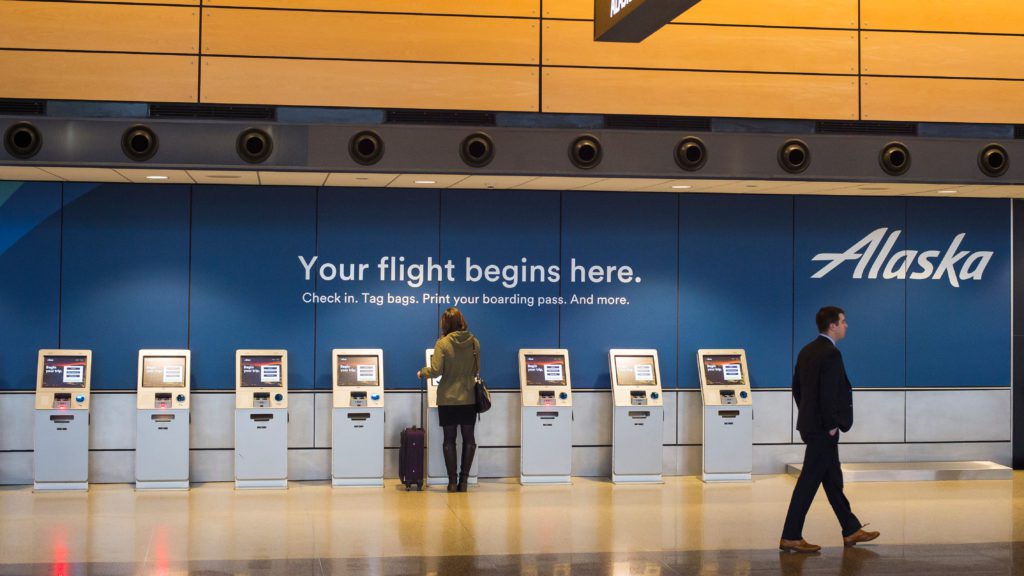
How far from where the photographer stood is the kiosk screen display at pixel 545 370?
9898mm

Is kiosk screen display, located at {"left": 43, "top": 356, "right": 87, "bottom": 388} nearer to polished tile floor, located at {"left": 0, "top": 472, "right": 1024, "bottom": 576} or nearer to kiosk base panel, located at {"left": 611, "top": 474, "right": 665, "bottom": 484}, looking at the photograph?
polished tile floor, located at {"left": 0, "top": 472, "right": 1024, "bottom": 576}

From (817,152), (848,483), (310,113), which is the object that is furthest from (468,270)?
(848,483)

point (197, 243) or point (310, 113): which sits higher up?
point (310, 113)

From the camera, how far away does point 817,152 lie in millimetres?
9281

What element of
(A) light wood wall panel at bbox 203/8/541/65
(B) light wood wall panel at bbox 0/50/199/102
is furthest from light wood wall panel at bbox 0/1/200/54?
(A) light wood wall panel at bbox 203/8/541/65

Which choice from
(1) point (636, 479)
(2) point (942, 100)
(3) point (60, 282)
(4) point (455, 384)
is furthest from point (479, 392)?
(2) point (942, 100)

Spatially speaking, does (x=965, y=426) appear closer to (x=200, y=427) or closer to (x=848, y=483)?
(x=848, y=483)

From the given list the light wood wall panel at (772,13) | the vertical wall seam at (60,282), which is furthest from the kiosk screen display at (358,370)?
the light wood wall panel at (772,13)

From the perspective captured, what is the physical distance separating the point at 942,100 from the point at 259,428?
236 inches

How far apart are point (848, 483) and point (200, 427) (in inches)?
212

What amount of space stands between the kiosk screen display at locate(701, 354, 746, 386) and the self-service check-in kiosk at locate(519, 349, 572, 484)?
1224mm

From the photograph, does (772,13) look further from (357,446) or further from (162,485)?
(162,485)

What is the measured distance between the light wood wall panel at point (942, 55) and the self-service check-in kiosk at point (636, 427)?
→ 306 cm

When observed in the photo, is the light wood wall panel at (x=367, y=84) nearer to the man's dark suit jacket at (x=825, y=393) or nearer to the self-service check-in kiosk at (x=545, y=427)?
the self-service check-in kiosk at (x=545, y=427)
